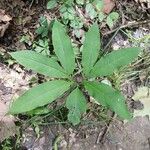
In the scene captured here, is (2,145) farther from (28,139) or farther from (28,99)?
(28,99)

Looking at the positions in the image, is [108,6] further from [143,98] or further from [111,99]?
[111,99]

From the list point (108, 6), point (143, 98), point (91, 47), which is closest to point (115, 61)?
point (91, 47)

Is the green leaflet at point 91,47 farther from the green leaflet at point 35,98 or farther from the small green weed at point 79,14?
the small green weed at point 79,14

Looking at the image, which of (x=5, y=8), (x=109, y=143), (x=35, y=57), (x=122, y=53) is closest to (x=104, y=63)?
(x=122, y=53)

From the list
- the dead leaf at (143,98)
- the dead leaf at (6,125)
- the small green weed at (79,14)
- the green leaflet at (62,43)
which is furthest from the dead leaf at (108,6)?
the dead leaf at (6,125)

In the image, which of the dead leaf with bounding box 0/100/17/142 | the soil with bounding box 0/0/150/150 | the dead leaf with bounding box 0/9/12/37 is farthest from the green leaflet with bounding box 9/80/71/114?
the dead leaf with bounding box 0/9/12/37

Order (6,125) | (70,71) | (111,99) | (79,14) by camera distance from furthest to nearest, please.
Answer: (79,14) < (6,125) < (70,71) < (111,99)

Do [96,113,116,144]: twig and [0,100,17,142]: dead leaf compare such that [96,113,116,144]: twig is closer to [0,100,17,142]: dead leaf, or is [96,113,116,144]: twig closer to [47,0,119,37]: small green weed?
[0,100,17,142]: dead leaf
